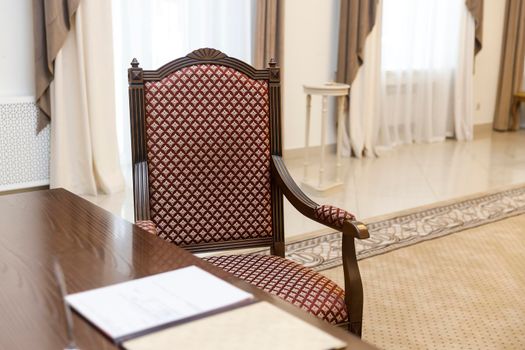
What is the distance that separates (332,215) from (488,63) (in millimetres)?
6424

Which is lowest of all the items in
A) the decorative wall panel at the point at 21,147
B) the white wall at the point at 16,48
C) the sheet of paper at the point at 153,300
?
the decorative wall panel at the point at 21,147

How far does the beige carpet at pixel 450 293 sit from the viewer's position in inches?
103

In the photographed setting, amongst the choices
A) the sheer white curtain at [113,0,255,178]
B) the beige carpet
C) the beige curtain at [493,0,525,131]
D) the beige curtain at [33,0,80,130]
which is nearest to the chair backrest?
the beige carpet

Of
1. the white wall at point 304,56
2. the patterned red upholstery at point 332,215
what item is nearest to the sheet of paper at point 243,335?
the patterned red upholstery at point 332,215

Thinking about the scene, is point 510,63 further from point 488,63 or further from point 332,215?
point 332,215

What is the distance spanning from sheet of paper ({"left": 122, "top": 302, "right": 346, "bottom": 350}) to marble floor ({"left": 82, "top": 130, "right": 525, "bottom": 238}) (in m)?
2.74

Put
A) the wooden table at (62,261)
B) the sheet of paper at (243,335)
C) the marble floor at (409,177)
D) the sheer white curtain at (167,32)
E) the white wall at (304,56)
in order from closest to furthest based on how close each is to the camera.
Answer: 1. the sheet of paper at (243,335)
2. the wooden table at (62,261)
3. the marble floor at (409,177)
4. the sheer white curtain at (167,32)
5. the white wall at (304,56)

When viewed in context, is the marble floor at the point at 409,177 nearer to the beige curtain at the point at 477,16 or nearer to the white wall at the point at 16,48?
the white wall at the point at 16,48

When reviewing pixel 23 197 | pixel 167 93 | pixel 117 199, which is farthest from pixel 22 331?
pixel 117 199

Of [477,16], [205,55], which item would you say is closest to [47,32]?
[205,55]

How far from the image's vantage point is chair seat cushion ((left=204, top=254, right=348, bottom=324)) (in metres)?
1.83

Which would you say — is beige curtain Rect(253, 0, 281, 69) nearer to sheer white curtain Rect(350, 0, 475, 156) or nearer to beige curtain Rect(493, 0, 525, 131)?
sheer white curtain Rect(350, 0, 475, 156)

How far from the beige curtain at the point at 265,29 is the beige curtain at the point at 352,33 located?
2.77 feet

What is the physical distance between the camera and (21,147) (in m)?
4.29
